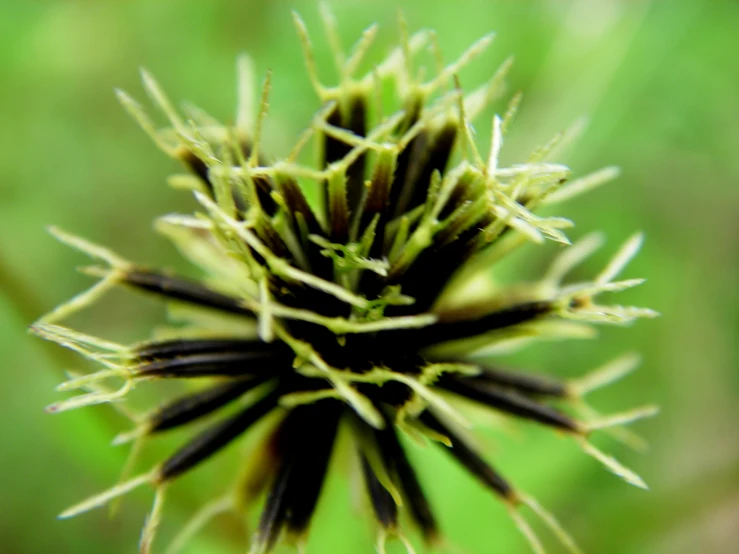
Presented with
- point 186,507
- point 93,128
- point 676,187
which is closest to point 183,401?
point 186,507

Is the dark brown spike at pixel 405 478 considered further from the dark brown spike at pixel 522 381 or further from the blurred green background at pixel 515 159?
the blurred green background at pixel 515 159

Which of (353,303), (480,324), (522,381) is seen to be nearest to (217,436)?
(353,303)

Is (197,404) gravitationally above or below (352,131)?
below

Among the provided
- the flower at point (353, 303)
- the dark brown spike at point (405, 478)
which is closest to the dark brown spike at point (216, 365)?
the flower at point (353, 303)

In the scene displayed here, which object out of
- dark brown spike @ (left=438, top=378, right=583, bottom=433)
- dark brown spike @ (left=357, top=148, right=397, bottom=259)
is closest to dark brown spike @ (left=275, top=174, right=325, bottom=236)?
dark brown spike @ (left=357, top=148, right=397, bottom=259)

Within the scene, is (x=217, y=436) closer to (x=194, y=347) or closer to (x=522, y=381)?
(x=194, y=347)

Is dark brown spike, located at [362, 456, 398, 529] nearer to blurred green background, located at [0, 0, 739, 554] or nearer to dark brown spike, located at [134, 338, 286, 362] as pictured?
dark brown spike, located at [134, 338, 286, 362]
